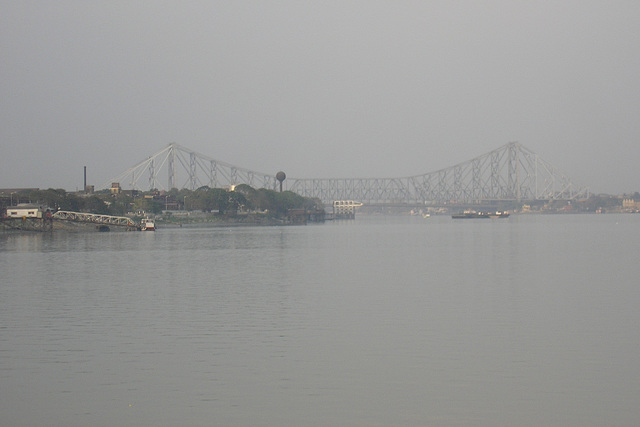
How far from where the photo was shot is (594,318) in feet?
55.7

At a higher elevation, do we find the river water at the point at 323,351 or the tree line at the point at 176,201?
the tree line at the point at 176,201

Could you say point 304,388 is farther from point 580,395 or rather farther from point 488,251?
point 488,251

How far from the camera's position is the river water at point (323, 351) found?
32.3ft

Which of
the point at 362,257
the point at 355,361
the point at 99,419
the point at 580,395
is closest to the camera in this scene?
the point at 99,419

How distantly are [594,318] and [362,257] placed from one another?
22227 millimetres

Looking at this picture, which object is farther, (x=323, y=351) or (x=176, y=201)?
(x=176, y=201)

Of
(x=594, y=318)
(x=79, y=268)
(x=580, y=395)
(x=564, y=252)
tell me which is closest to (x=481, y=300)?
(x=594, y=318)

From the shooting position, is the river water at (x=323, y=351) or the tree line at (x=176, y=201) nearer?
the river water at (x=323, y=351)

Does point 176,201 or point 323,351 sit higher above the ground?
point 176,201

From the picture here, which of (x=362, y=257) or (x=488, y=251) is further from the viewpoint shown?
(x=488, y=251)

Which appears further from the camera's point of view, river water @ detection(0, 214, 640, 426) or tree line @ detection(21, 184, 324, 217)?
tree line @ detection(21, 184, 324, 217)

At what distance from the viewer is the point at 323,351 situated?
13.5 meters

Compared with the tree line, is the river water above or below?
below

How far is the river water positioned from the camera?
9.84m
